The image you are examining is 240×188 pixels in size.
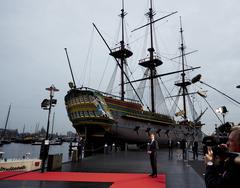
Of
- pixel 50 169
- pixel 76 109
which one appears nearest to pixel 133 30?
pixel 76 109

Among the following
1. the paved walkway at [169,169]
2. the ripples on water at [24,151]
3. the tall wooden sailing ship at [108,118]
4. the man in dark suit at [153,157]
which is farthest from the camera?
the ripples on water at [24,151]

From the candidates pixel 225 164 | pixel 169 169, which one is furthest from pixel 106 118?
pixel 225 164

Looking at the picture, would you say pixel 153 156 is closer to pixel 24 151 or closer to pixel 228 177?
pixel 228 177

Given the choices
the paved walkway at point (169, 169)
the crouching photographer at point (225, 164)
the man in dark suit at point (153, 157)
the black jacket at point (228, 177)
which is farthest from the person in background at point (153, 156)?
the black jacket at point (228, 177)

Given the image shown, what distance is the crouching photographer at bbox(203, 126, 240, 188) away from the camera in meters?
2.13

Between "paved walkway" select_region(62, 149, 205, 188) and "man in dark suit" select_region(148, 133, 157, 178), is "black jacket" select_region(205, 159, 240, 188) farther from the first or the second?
"man in dark suit" select_region(148, 133, 157, 178)

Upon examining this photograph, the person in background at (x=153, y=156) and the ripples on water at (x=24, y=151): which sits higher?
the person in background at (x=153, y=156)

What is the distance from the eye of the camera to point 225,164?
7.27ft

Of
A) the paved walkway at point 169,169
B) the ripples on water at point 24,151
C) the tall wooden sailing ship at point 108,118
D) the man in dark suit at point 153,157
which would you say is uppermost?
the tall wooden sailing ship at point 108,118

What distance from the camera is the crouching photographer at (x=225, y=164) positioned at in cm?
213

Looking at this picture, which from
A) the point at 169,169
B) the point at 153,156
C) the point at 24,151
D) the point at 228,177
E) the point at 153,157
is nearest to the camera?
the point at 228,177

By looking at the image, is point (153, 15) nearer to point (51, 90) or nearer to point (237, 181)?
point (51, 90)

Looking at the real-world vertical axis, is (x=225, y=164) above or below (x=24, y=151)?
above

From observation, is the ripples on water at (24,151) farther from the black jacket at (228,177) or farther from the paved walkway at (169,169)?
the black jacket at (228,177)
